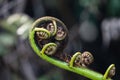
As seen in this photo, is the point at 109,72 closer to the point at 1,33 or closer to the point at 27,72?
the point at 27,72

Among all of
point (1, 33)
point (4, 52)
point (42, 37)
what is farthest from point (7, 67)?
point (42, 37)

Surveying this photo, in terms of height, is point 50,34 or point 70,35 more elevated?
point 50,34

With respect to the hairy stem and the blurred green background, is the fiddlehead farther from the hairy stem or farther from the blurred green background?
the blurred green background

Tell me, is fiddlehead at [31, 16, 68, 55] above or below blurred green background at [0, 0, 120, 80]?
above

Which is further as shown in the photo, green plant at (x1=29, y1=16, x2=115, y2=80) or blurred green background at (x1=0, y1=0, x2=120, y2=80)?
blurred green background at (x1=0, y1=0, x2=120, y2=80)

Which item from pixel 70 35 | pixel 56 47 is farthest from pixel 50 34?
pixel 70 35

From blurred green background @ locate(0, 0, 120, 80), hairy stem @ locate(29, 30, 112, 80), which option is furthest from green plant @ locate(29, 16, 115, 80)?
blurred green background @ locate(0, 0, 120, 80)

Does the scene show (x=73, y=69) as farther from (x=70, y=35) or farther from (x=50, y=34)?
(x=70, y=35)
